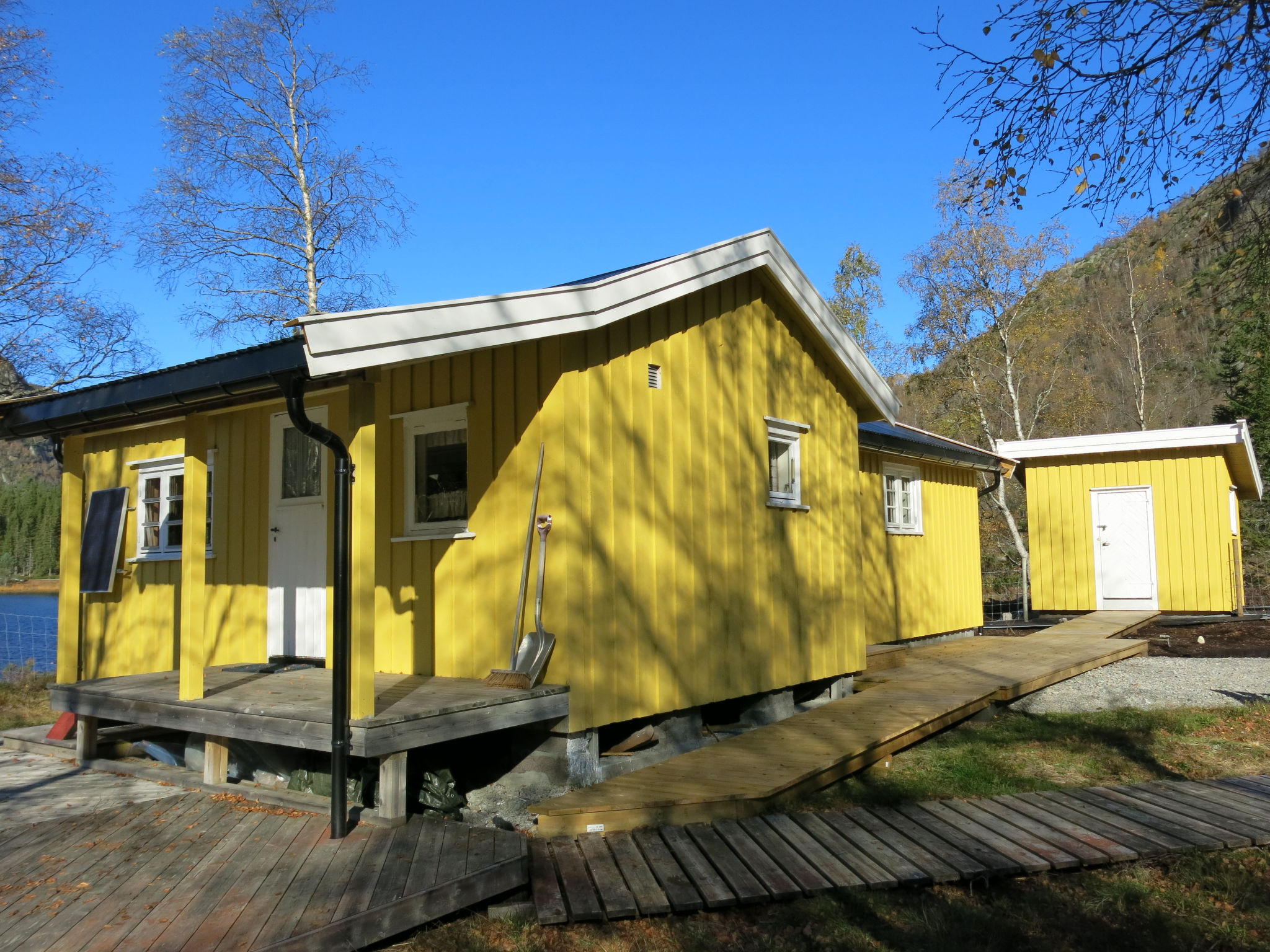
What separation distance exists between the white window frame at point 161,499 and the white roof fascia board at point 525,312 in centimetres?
431

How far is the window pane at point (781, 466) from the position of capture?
26.3 ft

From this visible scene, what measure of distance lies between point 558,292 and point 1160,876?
14.0ft

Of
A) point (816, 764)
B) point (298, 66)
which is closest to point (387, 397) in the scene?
point (816, 764)

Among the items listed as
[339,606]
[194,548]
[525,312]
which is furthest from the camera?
[194,548]

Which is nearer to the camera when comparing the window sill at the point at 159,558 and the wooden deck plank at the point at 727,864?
the wooden deck plank at the point at 727,864

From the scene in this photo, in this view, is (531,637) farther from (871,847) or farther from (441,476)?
(871,847)

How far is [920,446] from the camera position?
1181 centimetres

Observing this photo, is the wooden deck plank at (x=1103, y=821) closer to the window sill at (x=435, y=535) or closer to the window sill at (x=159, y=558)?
the window sill at (x=435, y=535)

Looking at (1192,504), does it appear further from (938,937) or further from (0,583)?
(0,583)

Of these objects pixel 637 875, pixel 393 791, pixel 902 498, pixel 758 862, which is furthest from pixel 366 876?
pixel 902 498

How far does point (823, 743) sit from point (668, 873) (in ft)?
8.04

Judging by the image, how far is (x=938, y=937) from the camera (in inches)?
152

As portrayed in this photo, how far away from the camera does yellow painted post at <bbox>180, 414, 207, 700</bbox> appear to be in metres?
5.77

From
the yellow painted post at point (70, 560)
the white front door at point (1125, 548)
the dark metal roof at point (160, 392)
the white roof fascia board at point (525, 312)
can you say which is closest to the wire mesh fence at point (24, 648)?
the yellow painted post at point (70, 560)
